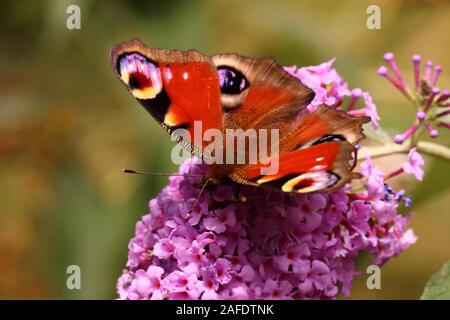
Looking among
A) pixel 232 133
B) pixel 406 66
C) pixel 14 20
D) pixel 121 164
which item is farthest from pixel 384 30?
pixel 232 133

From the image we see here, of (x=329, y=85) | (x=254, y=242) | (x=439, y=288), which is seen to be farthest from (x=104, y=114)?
(x=439, y=288)

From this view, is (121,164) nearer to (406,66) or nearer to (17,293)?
(17,293)

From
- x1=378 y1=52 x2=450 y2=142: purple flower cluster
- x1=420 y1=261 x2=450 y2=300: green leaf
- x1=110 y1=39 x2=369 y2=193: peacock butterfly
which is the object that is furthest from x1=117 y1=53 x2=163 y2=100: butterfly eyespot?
x1=420 y1=261 x2=450 y2=300: green leaf

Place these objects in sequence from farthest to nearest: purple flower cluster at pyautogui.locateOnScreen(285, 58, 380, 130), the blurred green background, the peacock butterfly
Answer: the blurred green background < purple flower cluster at pyautogui.locateOnScreen(285, 58, 380, 130) < the peacock butterfly

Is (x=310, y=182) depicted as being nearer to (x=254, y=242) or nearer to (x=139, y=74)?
(x=254, y=242)

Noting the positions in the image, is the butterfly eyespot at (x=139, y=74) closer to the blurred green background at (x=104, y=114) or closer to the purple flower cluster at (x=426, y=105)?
the purple flower cluster at (x=426, y=105)

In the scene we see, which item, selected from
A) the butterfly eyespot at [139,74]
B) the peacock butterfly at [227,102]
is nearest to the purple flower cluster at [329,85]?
the peacock butterfly at [227,102]

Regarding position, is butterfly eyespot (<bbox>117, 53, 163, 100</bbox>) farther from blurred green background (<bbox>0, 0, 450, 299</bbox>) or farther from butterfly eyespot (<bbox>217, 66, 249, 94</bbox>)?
blurred green background (<bbox>0, 0, 450, 299</bbox>)
